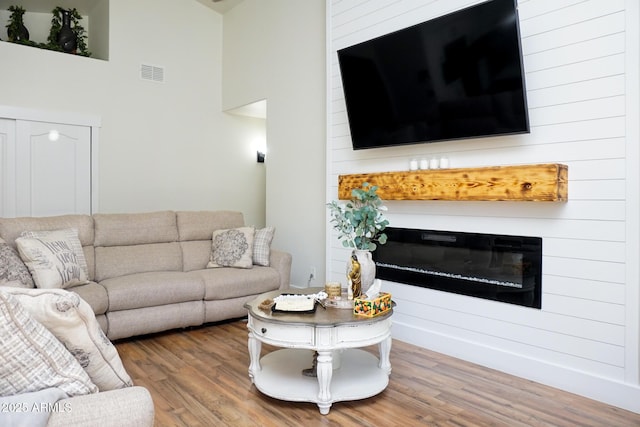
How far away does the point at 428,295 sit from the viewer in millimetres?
3348

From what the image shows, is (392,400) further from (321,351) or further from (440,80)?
(440,80)

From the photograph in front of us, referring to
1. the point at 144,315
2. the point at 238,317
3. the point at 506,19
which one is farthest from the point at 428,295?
the point at 144,315

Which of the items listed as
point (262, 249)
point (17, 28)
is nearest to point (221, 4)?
point (17, 28)

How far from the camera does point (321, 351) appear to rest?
2258 mm

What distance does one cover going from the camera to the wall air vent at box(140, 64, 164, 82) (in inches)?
209

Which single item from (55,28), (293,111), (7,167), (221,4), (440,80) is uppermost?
(221,4)

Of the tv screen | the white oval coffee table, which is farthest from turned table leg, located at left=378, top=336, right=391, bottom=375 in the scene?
the tv screen

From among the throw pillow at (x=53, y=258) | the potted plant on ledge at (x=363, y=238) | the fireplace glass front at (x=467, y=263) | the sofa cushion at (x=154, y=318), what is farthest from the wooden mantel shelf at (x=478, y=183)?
the throw pillow at (x=53, y=258)

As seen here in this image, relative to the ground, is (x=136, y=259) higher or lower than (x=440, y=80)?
lower

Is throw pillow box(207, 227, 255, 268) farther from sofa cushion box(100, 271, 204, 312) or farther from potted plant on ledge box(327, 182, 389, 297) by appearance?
potted plant on ledge box(327, 182, 389, 297)

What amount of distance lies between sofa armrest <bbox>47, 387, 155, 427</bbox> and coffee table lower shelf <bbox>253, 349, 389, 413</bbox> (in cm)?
134

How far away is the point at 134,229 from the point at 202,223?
24.9 inches

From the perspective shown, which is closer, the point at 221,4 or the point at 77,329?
the point at 77,329

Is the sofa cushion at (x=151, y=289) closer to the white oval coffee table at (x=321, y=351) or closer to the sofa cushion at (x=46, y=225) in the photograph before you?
the sofa cushion at (x=46, y=225)
